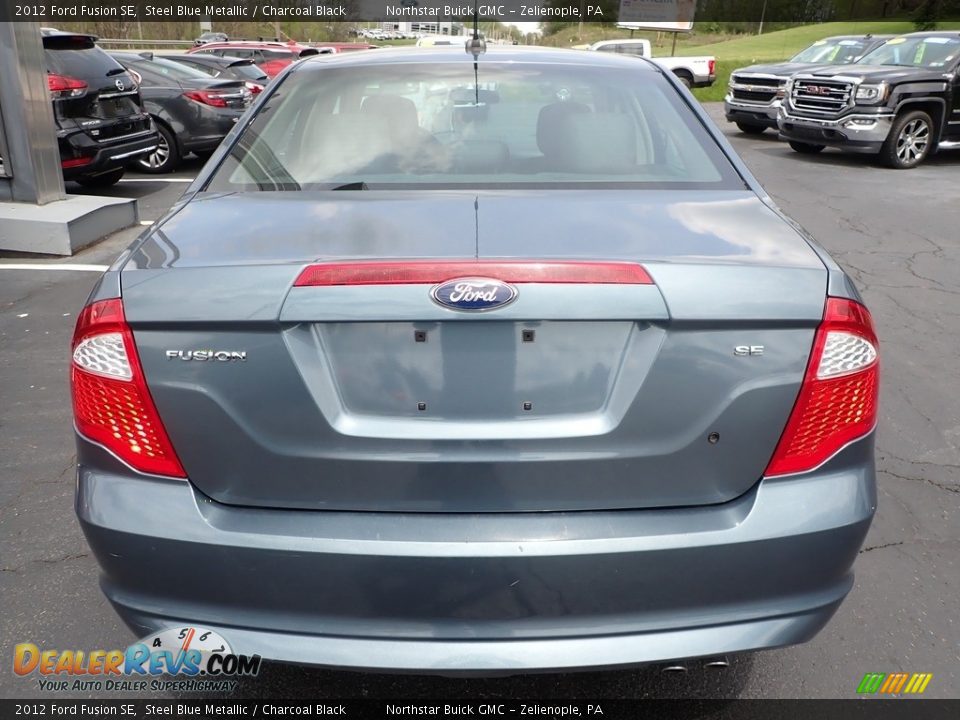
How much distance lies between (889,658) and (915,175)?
10957mm

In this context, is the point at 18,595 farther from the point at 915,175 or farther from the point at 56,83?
the point at 915,175

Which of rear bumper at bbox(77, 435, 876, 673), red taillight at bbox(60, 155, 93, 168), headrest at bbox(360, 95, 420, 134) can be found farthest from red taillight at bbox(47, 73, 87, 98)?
rear bumper at bbox(77, 435, 876, 673)

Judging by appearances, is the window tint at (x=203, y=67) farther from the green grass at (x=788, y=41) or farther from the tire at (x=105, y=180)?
the green grass at (x=788, y=41)

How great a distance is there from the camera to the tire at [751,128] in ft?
50.9

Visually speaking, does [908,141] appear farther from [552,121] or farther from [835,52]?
[552,121]

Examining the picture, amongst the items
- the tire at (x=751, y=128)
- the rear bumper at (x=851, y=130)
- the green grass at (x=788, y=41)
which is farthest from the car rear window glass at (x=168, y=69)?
the green grass at (x=788, y=41)

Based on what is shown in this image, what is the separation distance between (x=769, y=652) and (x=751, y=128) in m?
14.9

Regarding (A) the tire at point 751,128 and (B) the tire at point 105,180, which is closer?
(B) the tire at point 105,180

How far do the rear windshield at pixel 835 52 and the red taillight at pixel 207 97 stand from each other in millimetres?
9937

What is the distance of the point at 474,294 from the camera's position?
168 cm

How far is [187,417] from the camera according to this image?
1771 millimetres

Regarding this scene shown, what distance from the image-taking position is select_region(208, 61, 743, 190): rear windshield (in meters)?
2.50

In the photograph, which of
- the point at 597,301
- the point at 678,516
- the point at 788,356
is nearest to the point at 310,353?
the point at 597,301

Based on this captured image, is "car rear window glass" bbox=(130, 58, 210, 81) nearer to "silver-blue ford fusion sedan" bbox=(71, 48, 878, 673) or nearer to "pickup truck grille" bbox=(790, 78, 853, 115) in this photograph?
"pickup truck grille" bbox=(790, 78, 853, 115)
